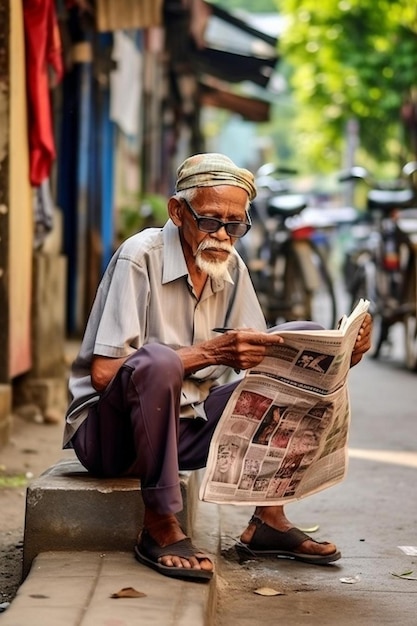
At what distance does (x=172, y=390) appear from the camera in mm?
3426

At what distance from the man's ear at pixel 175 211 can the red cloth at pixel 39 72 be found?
2992mm

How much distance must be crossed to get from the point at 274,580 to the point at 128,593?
863mm

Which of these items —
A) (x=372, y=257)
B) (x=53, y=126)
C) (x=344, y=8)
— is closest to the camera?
(x=53, y=126)

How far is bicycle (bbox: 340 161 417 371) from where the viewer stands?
990 centimetres

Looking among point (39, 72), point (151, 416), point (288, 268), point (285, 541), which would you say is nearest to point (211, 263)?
point (151, 416)

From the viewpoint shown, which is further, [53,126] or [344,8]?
[344,8]

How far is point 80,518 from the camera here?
363 centimetres

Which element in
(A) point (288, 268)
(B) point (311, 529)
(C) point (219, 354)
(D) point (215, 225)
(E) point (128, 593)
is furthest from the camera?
(A) point (288, 268)

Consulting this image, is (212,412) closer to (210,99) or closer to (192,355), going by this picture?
(192,355)

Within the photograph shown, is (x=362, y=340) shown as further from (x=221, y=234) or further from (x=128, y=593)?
(x=128, y=593)

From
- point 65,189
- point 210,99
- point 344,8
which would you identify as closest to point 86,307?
point 65,189

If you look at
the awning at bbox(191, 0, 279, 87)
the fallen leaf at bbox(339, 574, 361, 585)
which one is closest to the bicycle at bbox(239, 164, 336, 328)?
the awning at bbox(191, 0, 279, 87)

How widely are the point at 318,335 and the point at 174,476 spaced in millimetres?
576

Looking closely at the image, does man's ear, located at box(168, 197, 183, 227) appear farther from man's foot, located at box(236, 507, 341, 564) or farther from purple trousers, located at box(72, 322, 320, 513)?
man's foot, located at box(236, 507, 341, 564)
